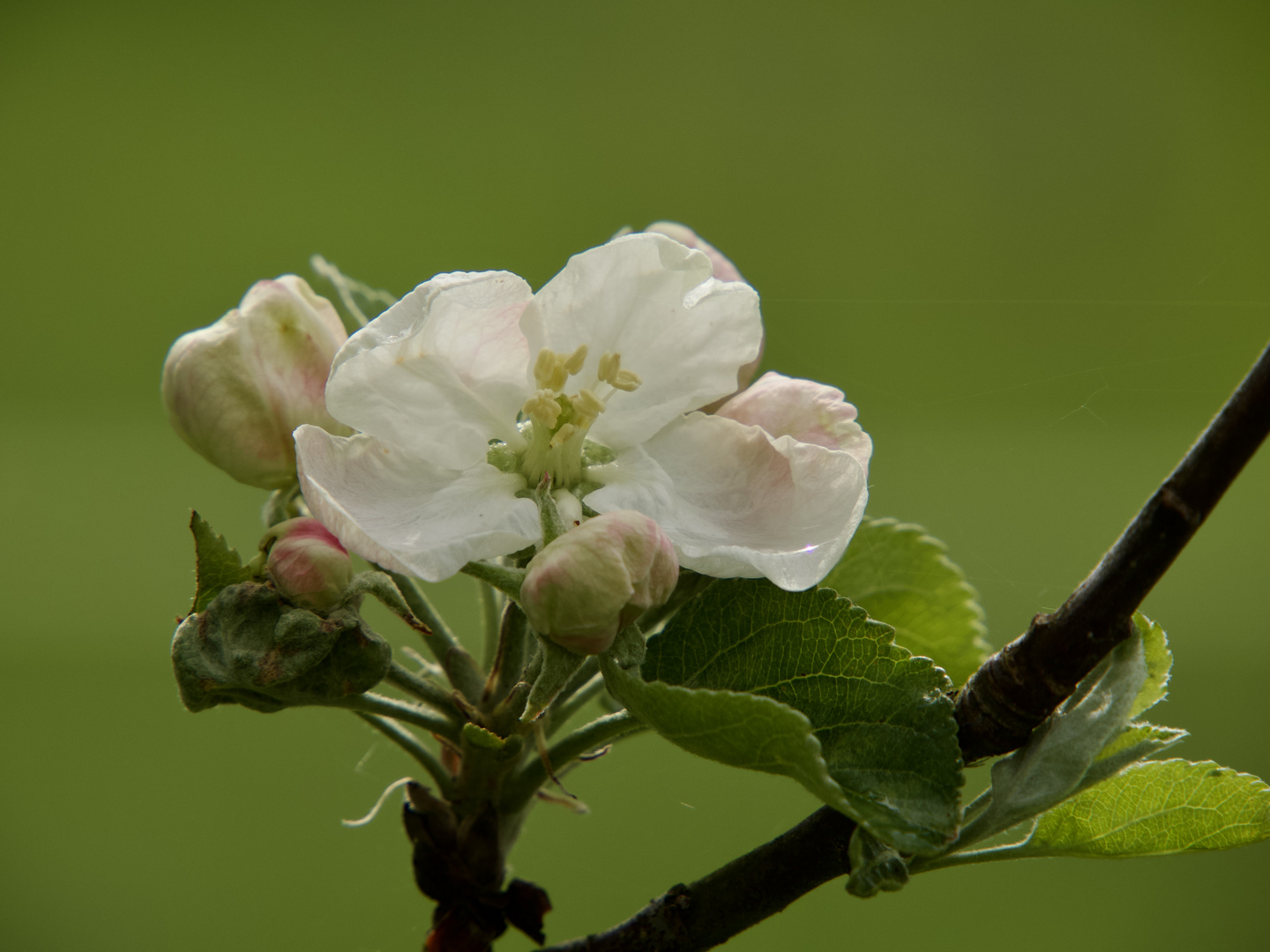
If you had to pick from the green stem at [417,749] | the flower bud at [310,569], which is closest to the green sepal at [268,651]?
the flower bud at [310,569]

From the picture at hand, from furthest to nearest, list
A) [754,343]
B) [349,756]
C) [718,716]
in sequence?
[349,756], [754,343], [718,716]

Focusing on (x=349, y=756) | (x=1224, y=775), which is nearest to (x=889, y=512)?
(x=349, y=756)

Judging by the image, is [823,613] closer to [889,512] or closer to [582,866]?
[582,866]

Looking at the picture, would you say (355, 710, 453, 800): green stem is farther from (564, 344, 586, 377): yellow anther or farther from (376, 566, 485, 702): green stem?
(564, 344, 586, 377): yellow anther

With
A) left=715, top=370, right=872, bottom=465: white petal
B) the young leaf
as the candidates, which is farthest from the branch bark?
left=715, top=370, right=872, bottom=465: white petal

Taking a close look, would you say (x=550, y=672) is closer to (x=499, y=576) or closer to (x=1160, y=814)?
(x=499, y=576)
